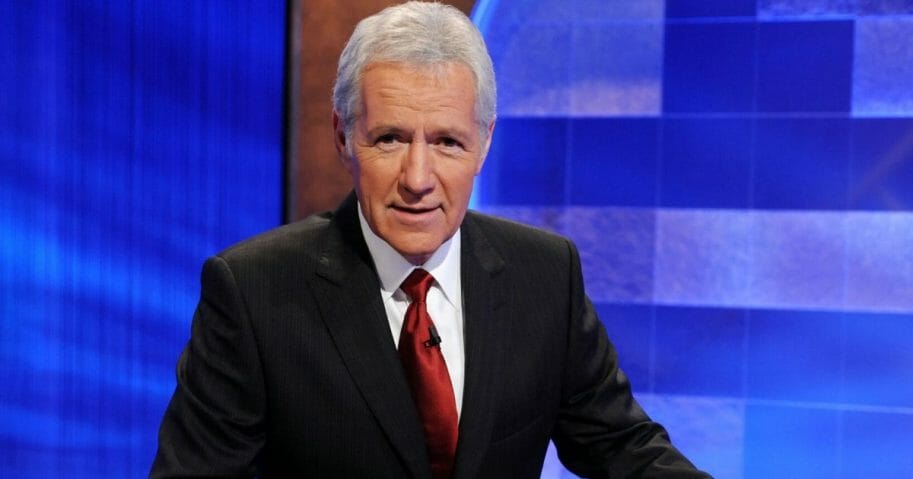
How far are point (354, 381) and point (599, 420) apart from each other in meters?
0.40

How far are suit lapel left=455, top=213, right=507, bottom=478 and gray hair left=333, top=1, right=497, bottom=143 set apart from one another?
Answer: 0.26 m

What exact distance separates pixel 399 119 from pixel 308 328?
1.08ft

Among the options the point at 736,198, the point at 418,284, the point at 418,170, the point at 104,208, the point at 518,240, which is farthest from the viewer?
the point at 736,198

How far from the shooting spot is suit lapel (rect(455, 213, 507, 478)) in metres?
1.49

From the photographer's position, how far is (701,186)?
414 cm

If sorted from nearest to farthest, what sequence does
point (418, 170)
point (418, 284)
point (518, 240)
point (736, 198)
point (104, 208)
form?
1. point (418, 170)
2. point (418, 284)
3. point (518, 240)
4. point (104, 208)
5. point (736, 198)

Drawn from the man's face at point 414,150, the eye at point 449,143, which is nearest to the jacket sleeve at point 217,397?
the man's face at point 414,150

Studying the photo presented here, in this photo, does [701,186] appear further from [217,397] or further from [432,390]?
[217,397]

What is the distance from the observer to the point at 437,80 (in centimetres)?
141

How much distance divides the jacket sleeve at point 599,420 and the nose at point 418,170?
404 millimetres

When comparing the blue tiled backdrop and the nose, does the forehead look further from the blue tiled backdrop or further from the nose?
the blue tiled backdrop

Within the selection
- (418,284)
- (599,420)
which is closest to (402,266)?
(418,284)

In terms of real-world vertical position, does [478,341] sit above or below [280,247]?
below

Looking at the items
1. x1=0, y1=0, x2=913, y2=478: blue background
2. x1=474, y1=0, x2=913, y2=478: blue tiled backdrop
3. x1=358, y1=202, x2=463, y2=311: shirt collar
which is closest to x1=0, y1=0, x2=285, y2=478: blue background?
x1=0, y1=0, x2=913, y2=478: blue background
